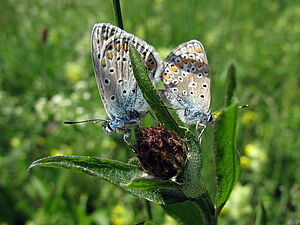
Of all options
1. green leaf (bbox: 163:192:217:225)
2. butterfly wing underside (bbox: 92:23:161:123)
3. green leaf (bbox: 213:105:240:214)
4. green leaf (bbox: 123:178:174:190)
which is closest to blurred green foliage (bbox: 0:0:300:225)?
butterfly wing underside (bbox: 92:23:161:123)

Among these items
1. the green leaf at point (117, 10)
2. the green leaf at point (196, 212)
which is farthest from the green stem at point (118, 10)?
the green leaf at point (196, 212)

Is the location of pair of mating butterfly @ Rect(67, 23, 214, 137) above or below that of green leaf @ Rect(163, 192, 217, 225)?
above

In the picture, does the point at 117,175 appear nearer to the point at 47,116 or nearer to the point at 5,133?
the point at 47,116

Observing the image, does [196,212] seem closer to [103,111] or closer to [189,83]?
[189,83]

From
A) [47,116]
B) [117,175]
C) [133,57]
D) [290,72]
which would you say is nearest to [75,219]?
[47,116]

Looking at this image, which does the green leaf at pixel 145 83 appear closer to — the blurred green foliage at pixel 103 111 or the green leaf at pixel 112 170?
the green leaf at pixel 112 170

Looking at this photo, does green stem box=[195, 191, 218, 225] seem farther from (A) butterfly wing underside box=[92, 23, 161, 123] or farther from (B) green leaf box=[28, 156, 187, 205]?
(A) butterfly wing underside box=[92, 23, 161, 123]
